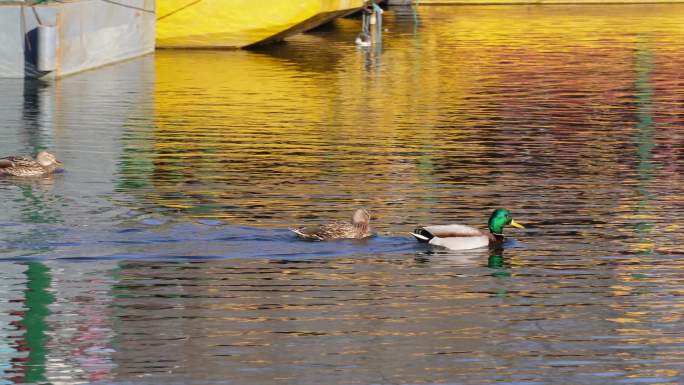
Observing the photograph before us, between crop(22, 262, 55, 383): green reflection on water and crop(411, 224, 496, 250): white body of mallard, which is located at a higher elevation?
crop(411, 224, 496, 250): white body of mallard

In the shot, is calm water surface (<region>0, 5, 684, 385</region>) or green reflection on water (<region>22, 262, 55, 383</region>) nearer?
green reflection on water (<region>22, 262, 55, 383</region>)

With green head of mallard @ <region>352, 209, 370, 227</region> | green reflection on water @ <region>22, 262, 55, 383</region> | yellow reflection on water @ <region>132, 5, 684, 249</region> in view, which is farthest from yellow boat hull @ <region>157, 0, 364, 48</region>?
green reflection on water @ <region>22, 262, 55, 383</region>

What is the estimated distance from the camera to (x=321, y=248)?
21500 mm

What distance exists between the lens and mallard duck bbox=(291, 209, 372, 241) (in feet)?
71.1

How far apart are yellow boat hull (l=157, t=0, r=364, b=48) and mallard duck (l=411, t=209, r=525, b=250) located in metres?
29.6

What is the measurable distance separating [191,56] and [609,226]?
28.5 metres

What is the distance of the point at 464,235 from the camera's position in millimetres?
21703

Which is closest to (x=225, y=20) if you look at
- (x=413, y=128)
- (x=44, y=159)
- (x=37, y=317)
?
(x=413, y=128)

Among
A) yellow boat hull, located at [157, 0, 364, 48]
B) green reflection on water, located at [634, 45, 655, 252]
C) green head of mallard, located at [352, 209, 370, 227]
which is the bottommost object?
green reflection on water, located at [634, 45, 655, 252]

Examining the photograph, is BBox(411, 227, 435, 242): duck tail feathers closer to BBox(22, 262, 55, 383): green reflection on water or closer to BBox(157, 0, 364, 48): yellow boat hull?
BBox(22, 262, 55, 383): green reflection on water

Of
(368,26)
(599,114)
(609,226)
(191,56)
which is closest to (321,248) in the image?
(609,226)

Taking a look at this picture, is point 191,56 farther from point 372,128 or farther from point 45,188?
point 45,188

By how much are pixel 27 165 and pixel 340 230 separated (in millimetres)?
6992

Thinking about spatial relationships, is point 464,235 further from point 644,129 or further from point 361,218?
point 644,129
